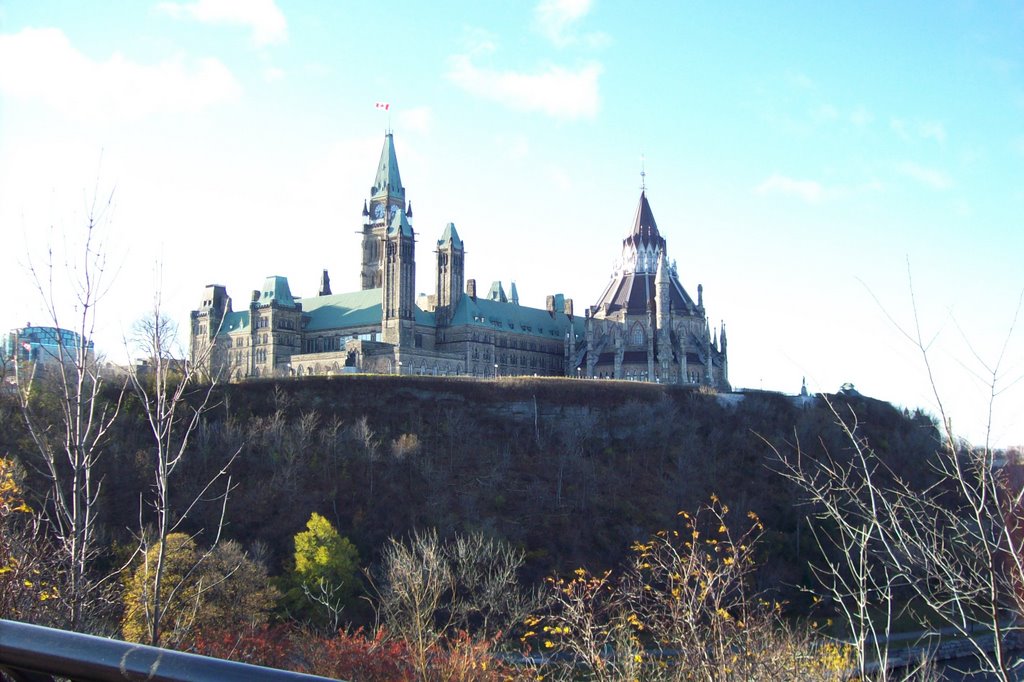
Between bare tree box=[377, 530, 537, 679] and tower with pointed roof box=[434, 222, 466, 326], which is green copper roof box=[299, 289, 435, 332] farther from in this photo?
bare tree box=[377, 530, 537, 679]

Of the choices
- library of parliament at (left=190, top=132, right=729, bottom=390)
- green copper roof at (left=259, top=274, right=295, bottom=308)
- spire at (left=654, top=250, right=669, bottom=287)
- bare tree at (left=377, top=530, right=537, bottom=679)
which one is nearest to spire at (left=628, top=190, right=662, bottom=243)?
library of parliament at (left=190, top=132, right=729, bottom=390)

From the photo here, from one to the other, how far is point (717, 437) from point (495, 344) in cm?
3003

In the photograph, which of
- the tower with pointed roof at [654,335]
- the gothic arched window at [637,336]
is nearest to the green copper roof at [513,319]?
the tower with pointed roof at [654,335]

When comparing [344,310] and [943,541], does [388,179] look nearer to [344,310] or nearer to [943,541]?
[344,310]

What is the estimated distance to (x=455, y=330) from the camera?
289 ft

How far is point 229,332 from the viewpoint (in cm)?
9119

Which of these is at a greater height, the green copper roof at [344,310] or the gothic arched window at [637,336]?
the green copper roof at [344,310]

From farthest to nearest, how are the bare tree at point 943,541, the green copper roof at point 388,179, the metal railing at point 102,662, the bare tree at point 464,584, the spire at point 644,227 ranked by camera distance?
the green copper roof at point 388,179, the spire at point 644,227, the bare tree at point 464,584, the bare tree at point 943,541, the metal railing at point 102,662

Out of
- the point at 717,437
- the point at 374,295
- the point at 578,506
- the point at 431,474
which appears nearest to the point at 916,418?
the point at 717,437

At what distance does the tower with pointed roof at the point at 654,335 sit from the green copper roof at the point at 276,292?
2950cm

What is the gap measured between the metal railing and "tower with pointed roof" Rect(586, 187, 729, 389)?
3282 inches

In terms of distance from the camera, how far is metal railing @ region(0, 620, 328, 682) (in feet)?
7.88

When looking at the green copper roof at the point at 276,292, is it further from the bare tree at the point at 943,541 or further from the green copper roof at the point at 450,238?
the bare tree at the point at 943,541

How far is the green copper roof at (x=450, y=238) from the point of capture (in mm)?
91812
